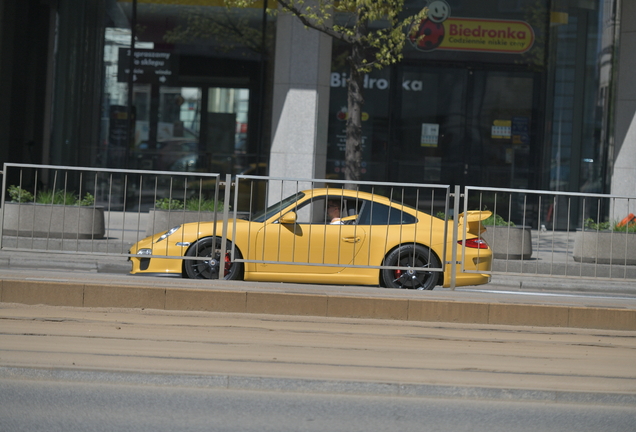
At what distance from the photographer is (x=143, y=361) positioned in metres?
5.48

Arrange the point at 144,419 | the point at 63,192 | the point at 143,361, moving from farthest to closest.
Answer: the point at 63,192 → the point at 143,361 → the point at 144,419

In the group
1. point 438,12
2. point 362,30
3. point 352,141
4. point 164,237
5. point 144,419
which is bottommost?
point 144,419

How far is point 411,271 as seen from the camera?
29.5 feet

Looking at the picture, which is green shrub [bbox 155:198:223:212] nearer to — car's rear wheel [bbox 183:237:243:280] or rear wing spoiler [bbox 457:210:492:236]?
car's rear wheel [bbox 183:237:243:280]

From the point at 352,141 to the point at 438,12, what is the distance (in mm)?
6940

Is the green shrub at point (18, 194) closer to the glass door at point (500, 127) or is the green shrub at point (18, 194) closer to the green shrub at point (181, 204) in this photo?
the green shrub at point (181, 204)

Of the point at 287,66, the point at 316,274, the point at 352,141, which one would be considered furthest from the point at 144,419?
the point at 287,66

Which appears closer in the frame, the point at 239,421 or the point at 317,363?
the point at 239,421

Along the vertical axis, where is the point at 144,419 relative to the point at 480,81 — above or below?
below

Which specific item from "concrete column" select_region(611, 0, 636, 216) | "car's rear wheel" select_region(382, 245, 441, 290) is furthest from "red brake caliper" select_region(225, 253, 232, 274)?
"concrete column" select_region(611, 0, 636, 216)

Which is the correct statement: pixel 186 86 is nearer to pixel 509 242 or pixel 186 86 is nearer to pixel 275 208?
pixel 275 208

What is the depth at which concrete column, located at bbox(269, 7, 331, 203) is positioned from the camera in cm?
1708

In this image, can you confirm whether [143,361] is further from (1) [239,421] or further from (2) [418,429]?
(2) [418,429]

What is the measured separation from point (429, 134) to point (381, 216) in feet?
33.9
